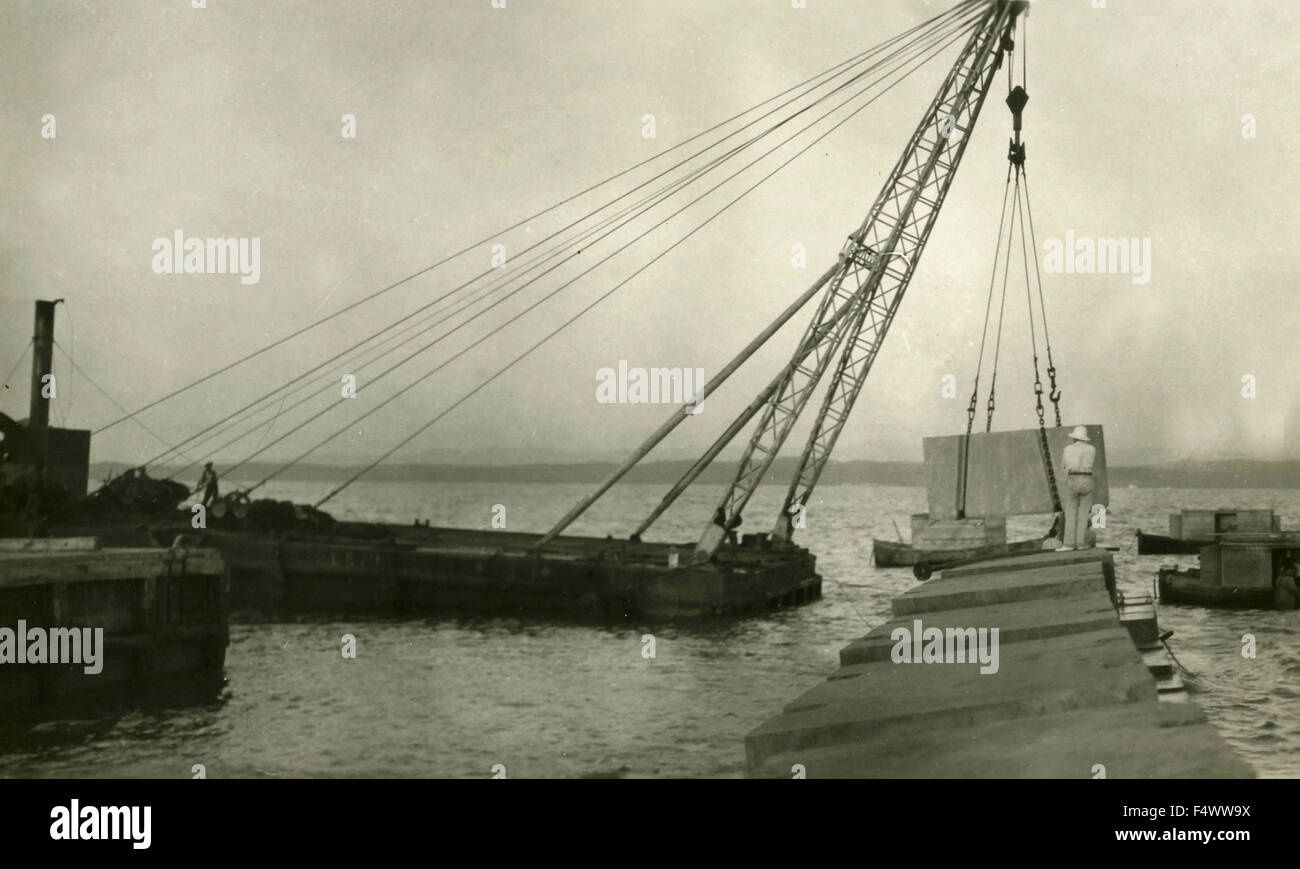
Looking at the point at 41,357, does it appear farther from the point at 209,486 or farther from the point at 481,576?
the point at 481,576

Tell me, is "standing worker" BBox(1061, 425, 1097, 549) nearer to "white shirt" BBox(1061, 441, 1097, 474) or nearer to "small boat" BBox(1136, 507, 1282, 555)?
"white shirt" BBox(1061, 441, 1097, 474)

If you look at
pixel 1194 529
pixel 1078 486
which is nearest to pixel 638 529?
pixel 1078 486

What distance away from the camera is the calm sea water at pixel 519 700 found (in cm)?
1655

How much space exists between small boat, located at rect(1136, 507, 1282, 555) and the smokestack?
47.2m

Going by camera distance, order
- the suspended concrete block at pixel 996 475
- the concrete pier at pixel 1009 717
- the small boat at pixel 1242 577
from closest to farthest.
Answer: the concrete pier at pixel 1009 717, the suspended concrete block at pixel 996 475, the small boat at pixel 1242 577

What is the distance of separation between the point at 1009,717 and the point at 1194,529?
58.1m

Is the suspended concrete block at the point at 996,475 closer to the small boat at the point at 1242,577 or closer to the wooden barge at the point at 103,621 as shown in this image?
the small boat at the point at 1242,577

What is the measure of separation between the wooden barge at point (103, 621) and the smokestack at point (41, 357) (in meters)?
12.1

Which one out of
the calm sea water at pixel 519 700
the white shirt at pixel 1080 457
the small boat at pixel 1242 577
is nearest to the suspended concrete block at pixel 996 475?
the calm sea water at pixel 519 700

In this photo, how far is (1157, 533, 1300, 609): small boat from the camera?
3353 cm
